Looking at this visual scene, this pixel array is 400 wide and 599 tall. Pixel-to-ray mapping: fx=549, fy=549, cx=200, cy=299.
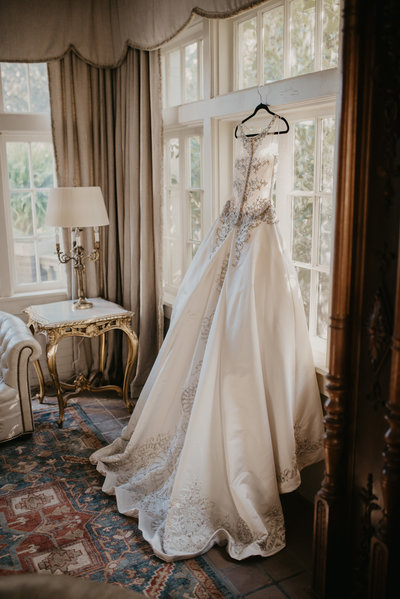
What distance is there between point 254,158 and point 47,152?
7.23ft

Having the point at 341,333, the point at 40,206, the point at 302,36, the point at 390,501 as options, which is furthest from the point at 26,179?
the point at 390,501

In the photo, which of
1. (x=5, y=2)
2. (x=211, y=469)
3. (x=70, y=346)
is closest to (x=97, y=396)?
(x=70, y=346)

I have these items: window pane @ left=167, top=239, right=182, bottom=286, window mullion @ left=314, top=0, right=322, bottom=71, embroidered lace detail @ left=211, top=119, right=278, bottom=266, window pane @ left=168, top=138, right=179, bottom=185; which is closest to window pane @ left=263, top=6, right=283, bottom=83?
window mullion @ left=314, top=0, right=322, bottom=71

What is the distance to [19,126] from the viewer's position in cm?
405

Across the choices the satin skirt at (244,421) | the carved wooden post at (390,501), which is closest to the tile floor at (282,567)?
the satin skirt at (244,421)

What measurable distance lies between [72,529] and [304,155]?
210 centimetres

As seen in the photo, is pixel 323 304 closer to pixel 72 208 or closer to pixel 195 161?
pixel 195 161

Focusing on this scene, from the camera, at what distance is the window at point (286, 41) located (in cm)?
247

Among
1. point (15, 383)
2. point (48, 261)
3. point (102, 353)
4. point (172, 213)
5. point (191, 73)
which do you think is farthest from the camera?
point (48, 261)

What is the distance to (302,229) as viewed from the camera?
282 cm

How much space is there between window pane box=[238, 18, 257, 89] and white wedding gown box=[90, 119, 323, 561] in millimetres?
550

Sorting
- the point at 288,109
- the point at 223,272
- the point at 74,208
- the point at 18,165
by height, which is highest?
the point at 288,109

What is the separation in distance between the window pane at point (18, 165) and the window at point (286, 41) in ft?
6.09

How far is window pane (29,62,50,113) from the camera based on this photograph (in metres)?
Result: 4.08
